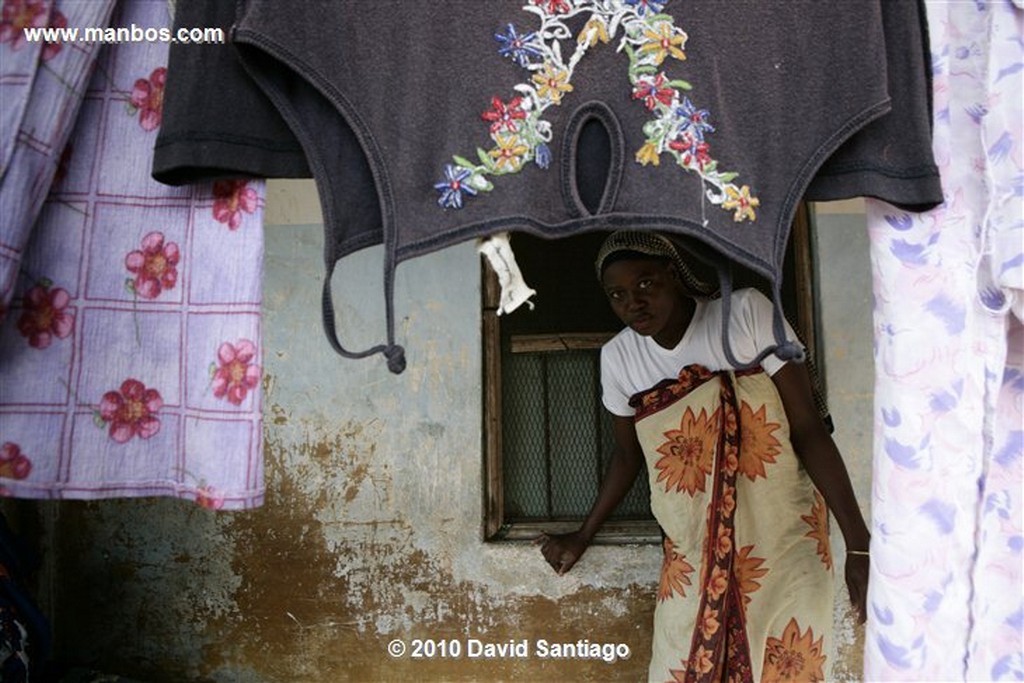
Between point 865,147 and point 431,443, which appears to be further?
point 431,443

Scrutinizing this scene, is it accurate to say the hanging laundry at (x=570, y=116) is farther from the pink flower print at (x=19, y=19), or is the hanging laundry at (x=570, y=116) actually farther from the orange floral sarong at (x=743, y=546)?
the orange floral sarong at (x=743, y=546)

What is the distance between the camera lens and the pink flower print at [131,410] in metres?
1.49

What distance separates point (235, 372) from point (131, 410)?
19 centimetres

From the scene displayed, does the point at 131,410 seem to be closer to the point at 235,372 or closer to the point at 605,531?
the point at 235,372

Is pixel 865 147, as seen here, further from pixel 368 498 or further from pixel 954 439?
pixel 368 498

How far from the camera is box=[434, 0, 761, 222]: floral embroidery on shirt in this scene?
1.39 metres

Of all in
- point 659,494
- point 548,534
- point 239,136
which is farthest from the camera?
point 548,534

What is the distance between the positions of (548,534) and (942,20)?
1.91m

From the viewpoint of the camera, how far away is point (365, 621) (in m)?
2.98

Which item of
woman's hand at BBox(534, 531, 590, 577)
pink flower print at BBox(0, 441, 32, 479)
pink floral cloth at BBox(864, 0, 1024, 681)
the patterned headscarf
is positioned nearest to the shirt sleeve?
the patterned headscarf

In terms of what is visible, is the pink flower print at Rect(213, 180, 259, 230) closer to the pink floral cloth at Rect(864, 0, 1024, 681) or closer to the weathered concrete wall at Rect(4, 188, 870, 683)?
the pink floral cloth at Rect(864, 0, 1024, 681)

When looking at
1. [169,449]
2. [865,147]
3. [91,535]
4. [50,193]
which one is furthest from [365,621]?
[865,147]

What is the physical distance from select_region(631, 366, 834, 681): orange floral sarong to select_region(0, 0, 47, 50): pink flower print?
68.4 inches

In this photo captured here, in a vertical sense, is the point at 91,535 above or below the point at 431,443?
below
